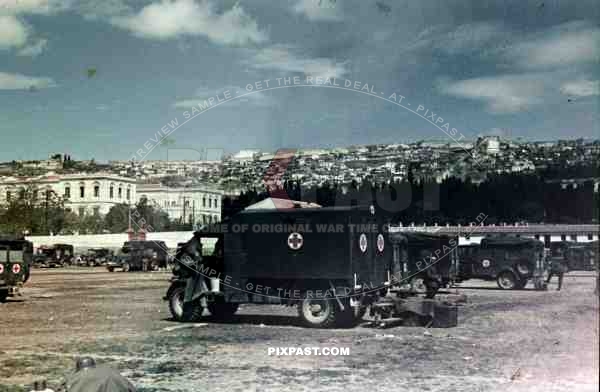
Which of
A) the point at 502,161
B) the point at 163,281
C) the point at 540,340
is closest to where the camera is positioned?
the point at 540,340

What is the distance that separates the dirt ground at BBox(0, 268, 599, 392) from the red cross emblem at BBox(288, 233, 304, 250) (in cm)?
80

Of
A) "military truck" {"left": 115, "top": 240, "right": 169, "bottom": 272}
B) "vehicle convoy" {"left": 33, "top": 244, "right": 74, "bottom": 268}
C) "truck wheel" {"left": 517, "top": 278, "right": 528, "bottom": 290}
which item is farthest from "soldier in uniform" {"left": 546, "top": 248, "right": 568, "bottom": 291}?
"vehicle convoy" {"left": 33, "top": 244, "right": 74, "bottom": 268}

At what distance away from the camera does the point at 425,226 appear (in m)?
10.2

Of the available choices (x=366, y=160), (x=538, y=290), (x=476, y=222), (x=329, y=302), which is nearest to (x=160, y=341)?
(x=329, y=302)

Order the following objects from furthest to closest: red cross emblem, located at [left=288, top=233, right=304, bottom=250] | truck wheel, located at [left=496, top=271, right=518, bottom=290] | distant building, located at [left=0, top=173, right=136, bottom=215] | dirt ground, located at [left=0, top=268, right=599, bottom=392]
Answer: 1. truck wheel, located at [left=496, top=271, right=518, bottom=290]
2. red cross emblem, located at [left=288, top=233, right=304, bottom=250]
3. distant building, located at [left=0, top=173, right=136, bottom=215]
4. dirt ground, located at [left=0, top=268, right=599, bottom=392]

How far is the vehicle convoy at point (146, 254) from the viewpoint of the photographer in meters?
9.91

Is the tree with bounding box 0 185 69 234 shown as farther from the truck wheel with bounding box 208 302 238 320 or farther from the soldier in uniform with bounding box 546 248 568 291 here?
the soldier in uniform with bounding box 546 248 568 291

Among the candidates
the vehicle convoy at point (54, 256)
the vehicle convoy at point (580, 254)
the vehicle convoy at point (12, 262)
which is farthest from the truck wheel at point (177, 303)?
the vehicle convoy at point (580, 254)

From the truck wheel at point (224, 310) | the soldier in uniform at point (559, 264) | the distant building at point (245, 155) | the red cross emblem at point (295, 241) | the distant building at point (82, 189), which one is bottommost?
the truck wheel at point (224, 310)

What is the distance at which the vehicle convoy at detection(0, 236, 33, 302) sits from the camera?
1111cm

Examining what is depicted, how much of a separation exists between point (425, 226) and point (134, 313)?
4.04 m

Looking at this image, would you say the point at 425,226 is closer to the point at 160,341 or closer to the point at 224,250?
the point at 224,250

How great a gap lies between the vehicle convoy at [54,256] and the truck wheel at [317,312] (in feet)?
13.7

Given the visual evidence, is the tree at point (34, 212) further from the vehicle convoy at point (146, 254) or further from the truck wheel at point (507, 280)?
the truck wheel at point (507, 280)
